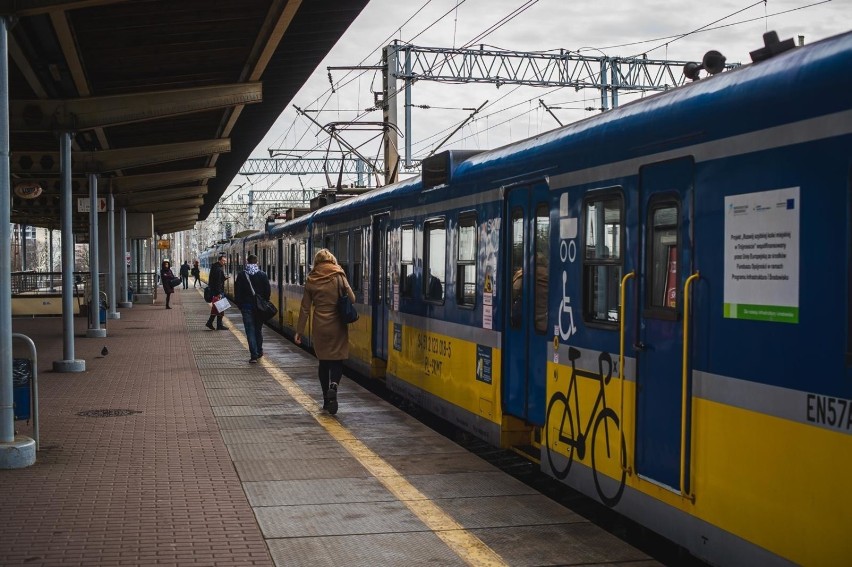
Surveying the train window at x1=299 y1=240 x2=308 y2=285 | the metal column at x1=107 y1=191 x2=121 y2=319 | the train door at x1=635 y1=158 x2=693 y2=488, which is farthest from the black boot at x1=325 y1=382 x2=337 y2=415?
the metal column at x1=107 y1=191 x2=121 y2=319

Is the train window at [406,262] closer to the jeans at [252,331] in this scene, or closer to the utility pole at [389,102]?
the jeans at [252,331]

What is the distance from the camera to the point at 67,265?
1656cm

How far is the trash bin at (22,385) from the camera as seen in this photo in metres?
9.05

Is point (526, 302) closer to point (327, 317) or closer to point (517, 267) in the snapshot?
point (517, 267)

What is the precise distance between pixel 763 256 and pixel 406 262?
7.63m

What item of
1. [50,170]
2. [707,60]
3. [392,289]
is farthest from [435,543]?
[50,170]

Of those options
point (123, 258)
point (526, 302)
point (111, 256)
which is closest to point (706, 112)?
point (526, 302)

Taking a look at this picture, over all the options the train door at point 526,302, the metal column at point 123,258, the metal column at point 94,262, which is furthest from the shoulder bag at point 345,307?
the metal column at point 123,258

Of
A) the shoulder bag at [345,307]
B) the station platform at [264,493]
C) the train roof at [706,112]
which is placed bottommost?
the station platform at [264,493]

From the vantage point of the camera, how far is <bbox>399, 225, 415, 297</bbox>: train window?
11996mm

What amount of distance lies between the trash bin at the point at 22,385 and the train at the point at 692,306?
3994 mm

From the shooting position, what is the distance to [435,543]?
624 cm

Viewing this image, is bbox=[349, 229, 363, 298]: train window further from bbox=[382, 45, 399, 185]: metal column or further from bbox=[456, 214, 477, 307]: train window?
bbox=[382, 45, 399, 185]: metal column

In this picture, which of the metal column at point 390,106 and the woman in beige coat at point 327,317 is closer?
the woman in beige coat at point 327,317
